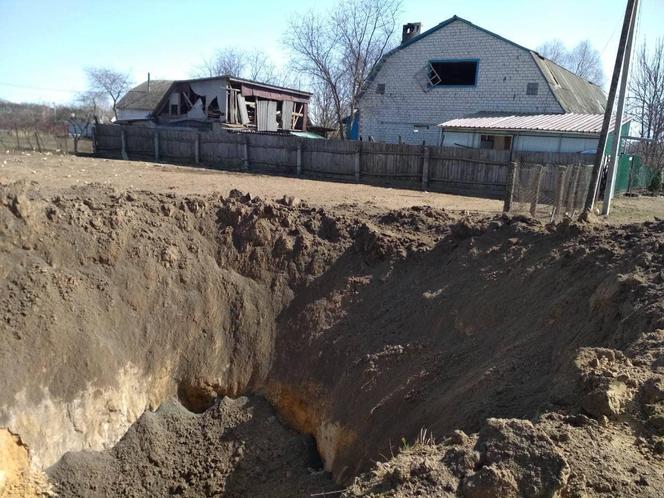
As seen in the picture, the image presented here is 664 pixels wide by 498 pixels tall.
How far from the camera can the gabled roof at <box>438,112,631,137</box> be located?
62.4 feet

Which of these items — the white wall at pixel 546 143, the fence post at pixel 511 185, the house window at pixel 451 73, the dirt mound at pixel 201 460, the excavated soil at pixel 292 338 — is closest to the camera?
the excavated soil at pixel 292 338

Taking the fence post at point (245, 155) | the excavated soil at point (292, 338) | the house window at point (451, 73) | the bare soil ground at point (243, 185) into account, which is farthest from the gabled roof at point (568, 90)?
the excavated soil at point (292, 338)

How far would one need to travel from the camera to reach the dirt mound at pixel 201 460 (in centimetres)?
581

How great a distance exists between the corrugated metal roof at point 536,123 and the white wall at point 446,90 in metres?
1.08

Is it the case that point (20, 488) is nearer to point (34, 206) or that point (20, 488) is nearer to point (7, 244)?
point (7, 244)

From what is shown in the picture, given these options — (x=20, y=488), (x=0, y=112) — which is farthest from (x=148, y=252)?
(x=0, y=112)

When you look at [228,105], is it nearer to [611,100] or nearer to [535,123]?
[535,123]

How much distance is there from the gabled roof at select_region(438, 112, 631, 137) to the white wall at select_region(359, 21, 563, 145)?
3.44 feet

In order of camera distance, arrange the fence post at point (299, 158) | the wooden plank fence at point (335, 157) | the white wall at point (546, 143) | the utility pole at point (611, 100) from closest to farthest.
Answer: the utility pole at point (611, 100), the wooden plank fence at point (335, 157), the white wall at point (546, 143), the fence post at point (299, 158)

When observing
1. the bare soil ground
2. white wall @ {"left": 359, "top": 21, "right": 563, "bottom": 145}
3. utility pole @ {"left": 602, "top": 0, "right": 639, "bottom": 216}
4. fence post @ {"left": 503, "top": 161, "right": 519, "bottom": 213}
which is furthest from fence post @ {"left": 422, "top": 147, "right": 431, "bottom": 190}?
white wall @ {"left": 359, "top": 21, "right": 563, "bottom": 145}

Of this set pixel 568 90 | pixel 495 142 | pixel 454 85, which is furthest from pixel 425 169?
pixel 568 90

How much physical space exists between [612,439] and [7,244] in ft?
22.4

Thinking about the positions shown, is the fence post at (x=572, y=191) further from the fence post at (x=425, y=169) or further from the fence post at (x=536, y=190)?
the fence post at (x=425, y=169)

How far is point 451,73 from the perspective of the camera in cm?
2614
